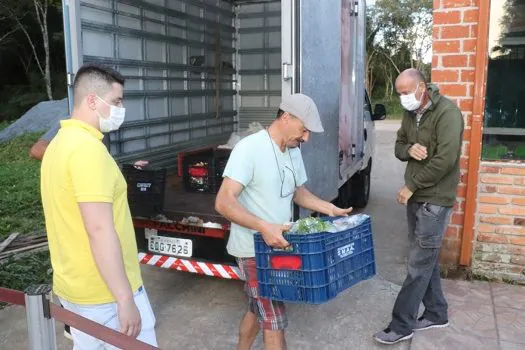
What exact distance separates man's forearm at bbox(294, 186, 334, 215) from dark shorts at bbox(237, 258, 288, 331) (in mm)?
512

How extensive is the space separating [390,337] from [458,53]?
2.44m

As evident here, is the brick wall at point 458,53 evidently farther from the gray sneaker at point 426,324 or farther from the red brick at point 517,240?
the gray sneaker at point 426,324

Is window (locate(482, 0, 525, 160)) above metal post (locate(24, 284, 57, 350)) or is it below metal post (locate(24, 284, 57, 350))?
above

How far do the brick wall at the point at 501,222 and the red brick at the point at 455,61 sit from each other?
34.6 inches

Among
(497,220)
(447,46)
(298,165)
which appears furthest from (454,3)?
(298,165)

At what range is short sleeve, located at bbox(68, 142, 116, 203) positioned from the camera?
194cm

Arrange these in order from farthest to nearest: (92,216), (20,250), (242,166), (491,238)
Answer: (20,250) < (491,238) < (242,166) < (92,216)

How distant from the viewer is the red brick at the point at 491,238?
4.48m

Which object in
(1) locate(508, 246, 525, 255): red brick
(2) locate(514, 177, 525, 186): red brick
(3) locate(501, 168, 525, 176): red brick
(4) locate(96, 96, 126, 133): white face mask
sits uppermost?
(4) locate(96, 96, 126, 133): white face mask

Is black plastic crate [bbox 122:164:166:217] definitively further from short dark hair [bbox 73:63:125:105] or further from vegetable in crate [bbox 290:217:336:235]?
short dark hair [bbox 73:63:125:105]

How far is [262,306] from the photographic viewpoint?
2799mm

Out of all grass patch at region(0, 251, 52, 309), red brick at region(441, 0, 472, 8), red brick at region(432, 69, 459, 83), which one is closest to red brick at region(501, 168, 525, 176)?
red brick at region(432, 69, 459, 83)

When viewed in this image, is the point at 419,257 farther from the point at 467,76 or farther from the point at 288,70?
the point at 467,76

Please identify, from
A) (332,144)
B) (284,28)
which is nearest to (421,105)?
(284,28)
